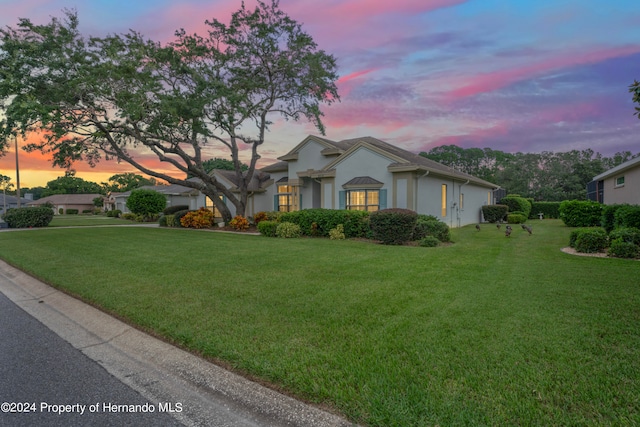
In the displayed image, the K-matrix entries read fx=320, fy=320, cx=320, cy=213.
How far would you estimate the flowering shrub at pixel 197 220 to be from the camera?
2002cm

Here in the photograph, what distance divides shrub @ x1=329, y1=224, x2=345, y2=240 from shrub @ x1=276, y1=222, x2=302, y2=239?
5.51 feet

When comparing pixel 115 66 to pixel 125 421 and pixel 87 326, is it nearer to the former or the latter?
pixel 87 326

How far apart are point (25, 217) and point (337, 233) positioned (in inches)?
881

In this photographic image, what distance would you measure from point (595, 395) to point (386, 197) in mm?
12844

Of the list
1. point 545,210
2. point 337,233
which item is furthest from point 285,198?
point 545,210

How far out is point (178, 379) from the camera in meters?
3.05

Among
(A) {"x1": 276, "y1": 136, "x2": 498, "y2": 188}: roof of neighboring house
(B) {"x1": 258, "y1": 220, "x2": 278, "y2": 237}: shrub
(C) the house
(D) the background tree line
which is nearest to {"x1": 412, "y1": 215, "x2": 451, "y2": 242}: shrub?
(C) the house

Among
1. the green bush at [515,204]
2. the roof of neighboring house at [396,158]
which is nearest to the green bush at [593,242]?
the roof of neighboring house at [396,158]

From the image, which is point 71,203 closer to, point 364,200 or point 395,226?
point 364,200

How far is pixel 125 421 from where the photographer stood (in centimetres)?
246

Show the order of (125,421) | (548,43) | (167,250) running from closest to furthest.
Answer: (125,421)
(167,250)
(548,43)

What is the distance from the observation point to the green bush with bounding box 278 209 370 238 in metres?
13.0

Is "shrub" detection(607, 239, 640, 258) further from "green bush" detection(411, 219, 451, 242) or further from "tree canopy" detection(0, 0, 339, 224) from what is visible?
"tree canopy" detection(0, 0, 339, 224)

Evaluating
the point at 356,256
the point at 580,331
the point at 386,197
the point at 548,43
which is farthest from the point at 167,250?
the point at 548,43
